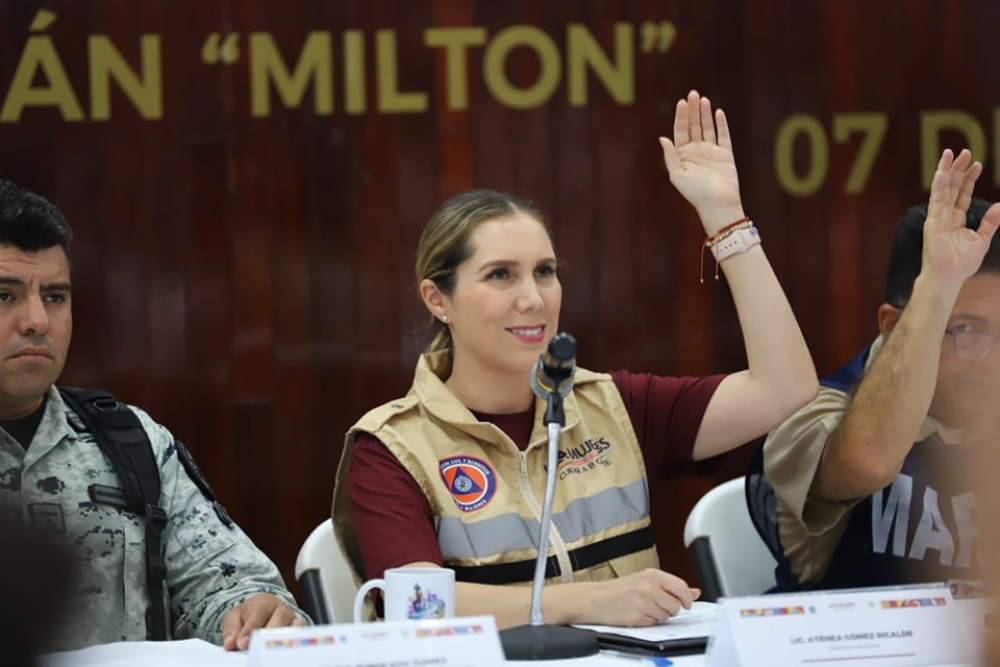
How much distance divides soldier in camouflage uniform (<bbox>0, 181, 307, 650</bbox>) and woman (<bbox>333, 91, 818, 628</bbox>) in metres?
0.28

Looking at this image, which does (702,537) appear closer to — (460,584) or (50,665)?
(460,584)

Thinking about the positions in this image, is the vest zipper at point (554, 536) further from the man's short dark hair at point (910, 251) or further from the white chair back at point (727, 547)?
the man's short dark hair at point (910, 251)

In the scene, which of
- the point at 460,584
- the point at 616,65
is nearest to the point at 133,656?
the point at 460,584

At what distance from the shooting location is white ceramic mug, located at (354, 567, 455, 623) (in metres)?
1.71

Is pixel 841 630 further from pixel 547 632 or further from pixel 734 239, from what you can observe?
pixel 734 239

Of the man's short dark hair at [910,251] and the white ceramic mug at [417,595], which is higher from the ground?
the man's short dark hair at [910,251]

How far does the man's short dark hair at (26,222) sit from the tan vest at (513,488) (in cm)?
73

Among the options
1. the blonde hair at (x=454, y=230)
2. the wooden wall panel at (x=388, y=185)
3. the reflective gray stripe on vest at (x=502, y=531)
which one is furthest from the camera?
the wooden wall panel at (x=388, y=185)

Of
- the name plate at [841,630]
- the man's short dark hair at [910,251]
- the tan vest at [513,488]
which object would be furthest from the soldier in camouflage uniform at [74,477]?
the man's short dark hair at [910,251]

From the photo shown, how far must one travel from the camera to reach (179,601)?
8.09 ft

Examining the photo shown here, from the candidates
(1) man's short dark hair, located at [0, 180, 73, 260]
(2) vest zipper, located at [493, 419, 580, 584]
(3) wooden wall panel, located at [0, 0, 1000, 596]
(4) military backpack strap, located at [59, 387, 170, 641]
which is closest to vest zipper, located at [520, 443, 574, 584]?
(2) vest zipper, located at [493, 419, 580, 584]

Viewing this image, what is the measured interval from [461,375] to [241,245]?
171 cm

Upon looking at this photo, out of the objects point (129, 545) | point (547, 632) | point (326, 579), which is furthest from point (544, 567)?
point (129, 545)

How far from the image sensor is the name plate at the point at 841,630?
150cm
